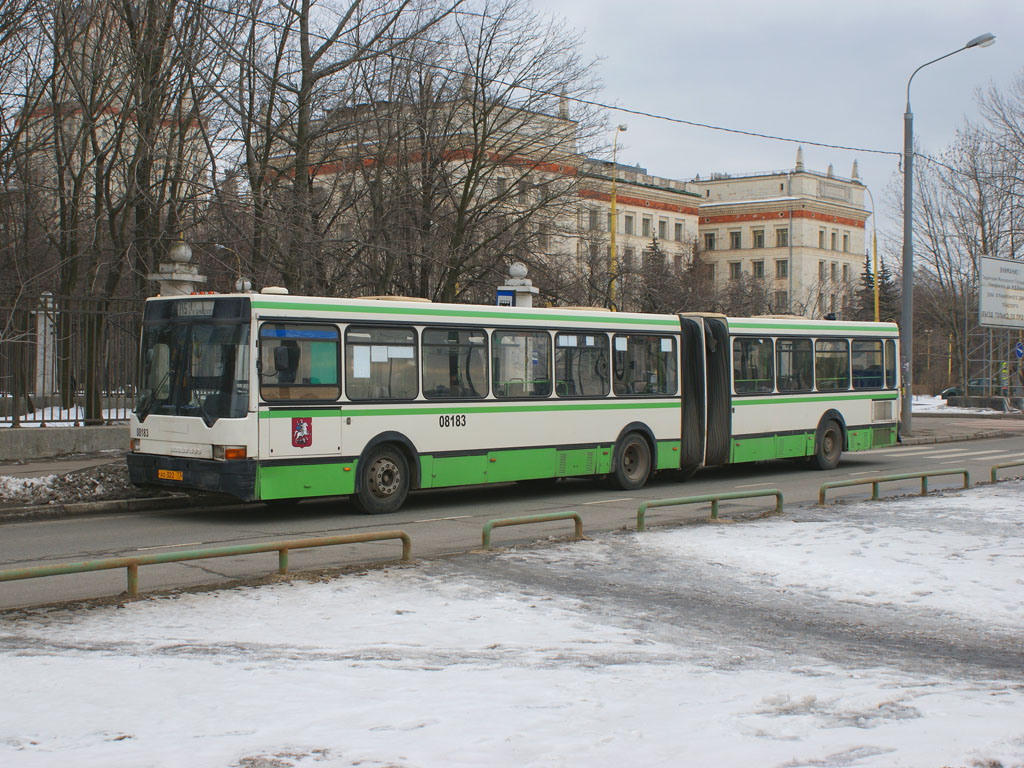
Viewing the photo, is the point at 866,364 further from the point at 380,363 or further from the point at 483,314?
the point at 380,363

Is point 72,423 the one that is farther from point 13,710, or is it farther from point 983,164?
point 983,164

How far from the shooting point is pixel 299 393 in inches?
546

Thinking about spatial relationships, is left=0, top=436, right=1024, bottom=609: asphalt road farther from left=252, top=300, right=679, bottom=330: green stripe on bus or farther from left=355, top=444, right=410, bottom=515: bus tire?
left=252, top=300, right=679, bottom=330: green stripe on bus

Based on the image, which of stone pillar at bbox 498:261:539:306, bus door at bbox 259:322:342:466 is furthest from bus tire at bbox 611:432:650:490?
bus door at bbox 259:322:342:466

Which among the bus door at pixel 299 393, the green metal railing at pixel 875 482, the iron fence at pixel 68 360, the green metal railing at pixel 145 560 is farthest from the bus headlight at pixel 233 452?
the green metal railing at pixel 875 482

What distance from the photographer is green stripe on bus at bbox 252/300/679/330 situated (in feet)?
45.8

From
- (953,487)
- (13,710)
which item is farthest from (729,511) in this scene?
(13,710)

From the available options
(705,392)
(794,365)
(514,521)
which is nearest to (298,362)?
(514,521)

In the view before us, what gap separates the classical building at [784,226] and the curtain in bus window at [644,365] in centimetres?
8539

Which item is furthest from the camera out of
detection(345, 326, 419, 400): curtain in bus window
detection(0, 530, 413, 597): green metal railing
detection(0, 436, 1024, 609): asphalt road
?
detection(345, 326, 419, 400): curtain in bus window

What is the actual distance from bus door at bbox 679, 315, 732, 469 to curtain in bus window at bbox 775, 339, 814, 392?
5.34ft

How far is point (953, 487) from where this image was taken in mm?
18250

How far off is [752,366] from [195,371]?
10866 mm

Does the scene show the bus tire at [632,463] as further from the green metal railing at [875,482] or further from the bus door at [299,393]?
the bus door at [299,393]
